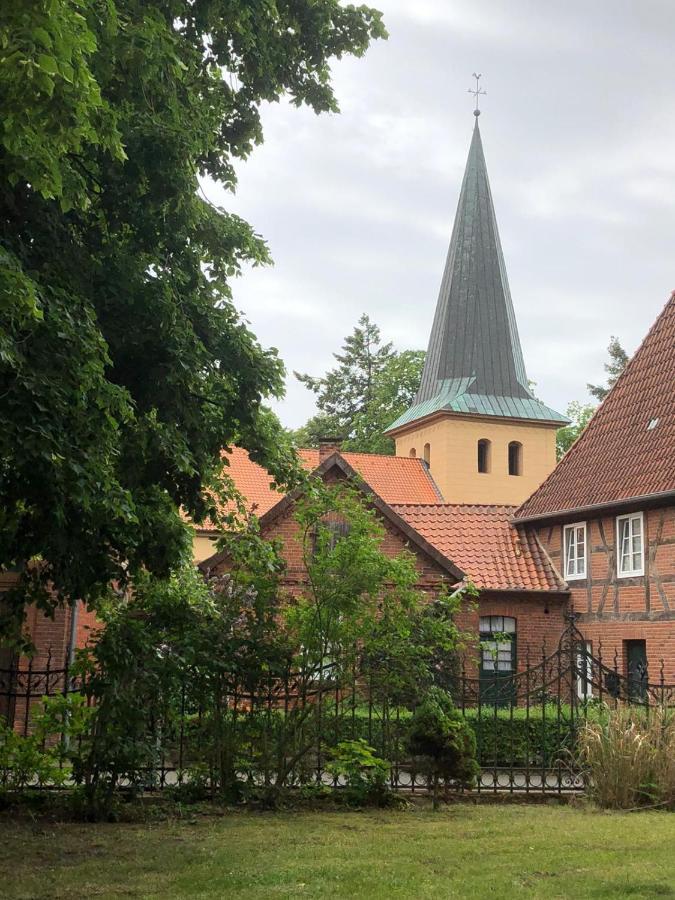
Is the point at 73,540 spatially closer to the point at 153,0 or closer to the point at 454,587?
the point at 153,0

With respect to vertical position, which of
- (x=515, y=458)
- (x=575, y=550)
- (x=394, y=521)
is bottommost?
(x=575, y=550)

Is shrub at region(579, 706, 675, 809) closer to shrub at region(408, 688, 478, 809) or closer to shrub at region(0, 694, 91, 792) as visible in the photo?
shrub at region(408, 688, 478, 809)

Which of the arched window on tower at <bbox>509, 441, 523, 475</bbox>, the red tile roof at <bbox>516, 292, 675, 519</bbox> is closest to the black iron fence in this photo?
the red tile roof at <bbox>516, 292, 675, 519</bbox>

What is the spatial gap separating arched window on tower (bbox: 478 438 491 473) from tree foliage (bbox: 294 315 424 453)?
801 centimetres

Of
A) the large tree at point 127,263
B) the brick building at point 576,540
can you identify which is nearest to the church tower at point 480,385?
the brick building at point 576,540

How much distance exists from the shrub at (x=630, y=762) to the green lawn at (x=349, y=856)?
1.17 ft

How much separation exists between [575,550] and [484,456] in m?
18.5

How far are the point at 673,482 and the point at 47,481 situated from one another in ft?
53.0

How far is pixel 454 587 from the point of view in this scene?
23.6 meters

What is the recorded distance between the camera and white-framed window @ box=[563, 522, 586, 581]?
2473 cm

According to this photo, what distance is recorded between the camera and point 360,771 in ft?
36.1

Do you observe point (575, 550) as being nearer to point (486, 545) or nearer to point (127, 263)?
point (486, 545)

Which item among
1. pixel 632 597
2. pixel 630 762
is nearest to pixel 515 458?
pixel 632 597

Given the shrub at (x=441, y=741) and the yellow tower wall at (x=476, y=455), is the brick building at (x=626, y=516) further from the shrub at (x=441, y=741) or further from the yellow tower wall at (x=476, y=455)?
the yellow tower wall at (x=476, y=455)
